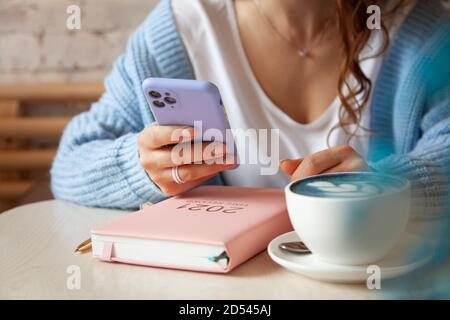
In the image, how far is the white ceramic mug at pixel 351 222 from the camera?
0.46 m

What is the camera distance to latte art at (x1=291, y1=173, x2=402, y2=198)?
0.48 m

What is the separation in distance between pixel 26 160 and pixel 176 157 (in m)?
0.79

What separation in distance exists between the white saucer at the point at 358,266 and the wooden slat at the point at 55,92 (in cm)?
86

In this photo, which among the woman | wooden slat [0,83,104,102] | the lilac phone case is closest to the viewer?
the lilac phone case

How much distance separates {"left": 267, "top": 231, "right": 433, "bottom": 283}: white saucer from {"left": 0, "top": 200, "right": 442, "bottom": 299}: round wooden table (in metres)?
0.01

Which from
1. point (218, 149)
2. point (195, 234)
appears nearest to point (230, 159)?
point (218, 149)

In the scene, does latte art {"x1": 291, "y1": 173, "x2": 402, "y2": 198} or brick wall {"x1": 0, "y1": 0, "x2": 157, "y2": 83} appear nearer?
latte art {"x1": 291, "y1": 173, "x2": 402, "y2": 198}

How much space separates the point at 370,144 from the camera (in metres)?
0.90

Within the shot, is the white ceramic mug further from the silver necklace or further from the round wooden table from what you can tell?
the silver necklace

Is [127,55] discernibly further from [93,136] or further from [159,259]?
[159,259]

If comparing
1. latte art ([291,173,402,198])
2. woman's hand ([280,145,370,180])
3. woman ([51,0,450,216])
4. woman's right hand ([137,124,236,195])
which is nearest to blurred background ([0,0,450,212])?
woman ([51,0,450,216])

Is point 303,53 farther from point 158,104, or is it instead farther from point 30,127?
point 30,127

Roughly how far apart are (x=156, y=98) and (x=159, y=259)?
0.16 meters

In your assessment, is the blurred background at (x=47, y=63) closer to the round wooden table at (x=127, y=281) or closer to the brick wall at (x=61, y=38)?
the brick wall at (x=61, y=38)
